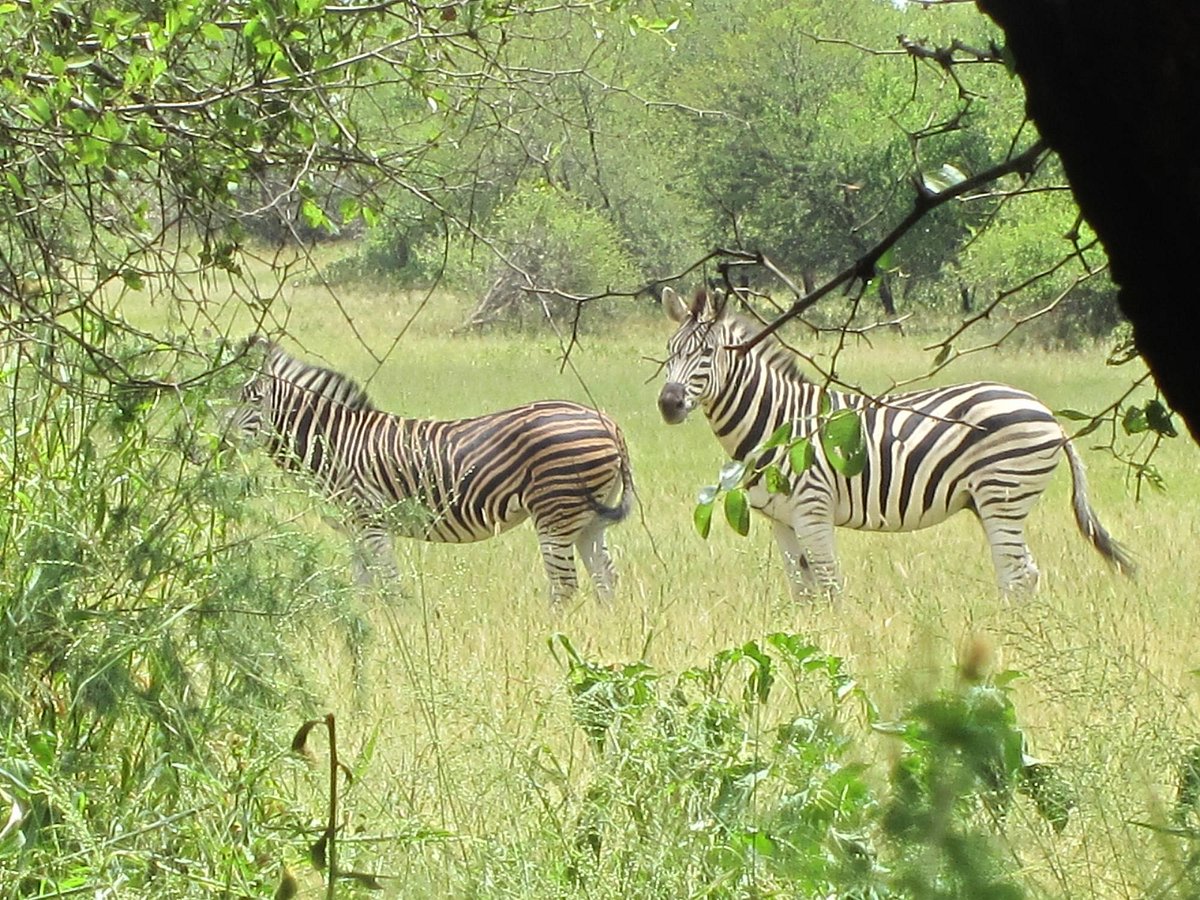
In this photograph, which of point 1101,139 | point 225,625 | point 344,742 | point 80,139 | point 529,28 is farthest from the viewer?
point 529,28

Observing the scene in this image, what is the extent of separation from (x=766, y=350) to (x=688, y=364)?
0.69m

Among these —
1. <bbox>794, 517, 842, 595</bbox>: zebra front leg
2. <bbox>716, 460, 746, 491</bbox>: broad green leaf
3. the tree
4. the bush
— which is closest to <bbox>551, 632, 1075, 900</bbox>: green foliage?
<bbox>716, 460, 746, 491</bbox>: broad green leaf

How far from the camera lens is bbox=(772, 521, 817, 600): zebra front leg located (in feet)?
23.2

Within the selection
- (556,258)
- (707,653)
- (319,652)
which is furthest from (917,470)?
(556,258)

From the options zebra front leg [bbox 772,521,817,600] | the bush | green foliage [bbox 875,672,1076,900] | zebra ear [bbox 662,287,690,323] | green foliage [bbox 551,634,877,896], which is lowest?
green foliage [bbox 875,672,1076,900]

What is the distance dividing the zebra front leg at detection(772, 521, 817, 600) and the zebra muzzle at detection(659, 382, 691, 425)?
80cm

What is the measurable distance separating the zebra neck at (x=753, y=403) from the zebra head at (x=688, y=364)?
0.68 ft

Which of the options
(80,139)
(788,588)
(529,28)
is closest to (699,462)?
(788,588)

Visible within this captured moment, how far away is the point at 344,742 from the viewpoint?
3768 millimetres

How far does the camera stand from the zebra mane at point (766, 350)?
7973 millimetres

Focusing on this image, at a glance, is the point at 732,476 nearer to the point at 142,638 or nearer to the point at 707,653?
the point at 142,638

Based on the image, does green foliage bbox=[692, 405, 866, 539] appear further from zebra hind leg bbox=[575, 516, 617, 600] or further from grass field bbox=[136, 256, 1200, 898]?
zebra hind leg bbox=[575, 516, 617, 600]

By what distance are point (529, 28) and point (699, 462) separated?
8.54 m

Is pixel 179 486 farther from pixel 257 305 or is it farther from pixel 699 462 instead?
pixel 699 462
